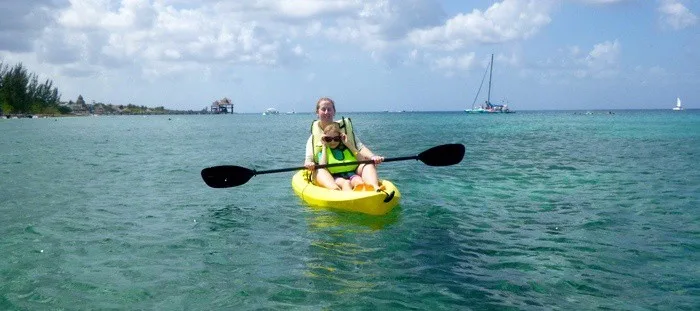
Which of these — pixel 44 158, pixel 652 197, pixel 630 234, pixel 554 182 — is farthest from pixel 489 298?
pixel 44 158

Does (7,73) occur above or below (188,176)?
above

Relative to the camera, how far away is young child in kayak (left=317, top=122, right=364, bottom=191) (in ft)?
33.3

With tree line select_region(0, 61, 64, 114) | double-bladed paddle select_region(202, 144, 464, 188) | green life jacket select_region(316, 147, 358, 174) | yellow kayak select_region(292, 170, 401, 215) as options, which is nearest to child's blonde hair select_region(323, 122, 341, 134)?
green life jacket select_region(316, 147, 358, 174)

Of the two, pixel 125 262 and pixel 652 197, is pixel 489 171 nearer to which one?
pixel 652 197

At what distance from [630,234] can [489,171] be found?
8.27 metres

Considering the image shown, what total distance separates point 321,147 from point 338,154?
1.09 feet

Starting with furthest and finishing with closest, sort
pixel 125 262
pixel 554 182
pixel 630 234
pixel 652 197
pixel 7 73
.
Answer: pixel 7 73 < pixel 554 182 < pixel 652 197 < pixel 630 234 < pixel 125 262

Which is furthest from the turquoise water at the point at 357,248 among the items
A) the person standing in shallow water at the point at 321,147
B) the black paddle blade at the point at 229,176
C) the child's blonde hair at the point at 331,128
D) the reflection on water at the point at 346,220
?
the child's blonde hair at the point at 331,128

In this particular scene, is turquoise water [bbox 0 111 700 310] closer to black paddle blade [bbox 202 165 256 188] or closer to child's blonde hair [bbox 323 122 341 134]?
black paddle blade [bbox 202 165 256 188]

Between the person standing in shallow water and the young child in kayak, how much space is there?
0.27ft

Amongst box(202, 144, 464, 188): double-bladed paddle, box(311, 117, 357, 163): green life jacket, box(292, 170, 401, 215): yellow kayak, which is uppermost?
box(311, 117, 357, 163): green life jacket

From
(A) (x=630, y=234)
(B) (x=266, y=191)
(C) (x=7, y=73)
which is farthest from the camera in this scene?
(C) (x=7, y=73)

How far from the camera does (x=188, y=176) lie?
1627 cm

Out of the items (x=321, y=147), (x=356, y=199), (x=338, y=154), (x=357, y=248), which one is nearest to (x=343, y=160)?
(x=338, y=154)
